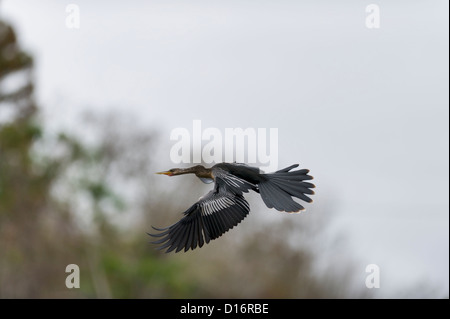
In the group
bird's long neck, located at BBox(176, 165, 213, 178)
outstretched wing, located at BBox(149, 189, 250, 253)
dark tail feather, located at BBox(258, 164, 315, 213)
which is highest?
bird's long neck, located at BBox(176, 165, 213, 178)

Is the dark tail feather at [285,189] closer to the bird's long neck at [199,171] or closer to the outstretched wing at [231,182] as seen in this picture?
the outstretched wing at [231,182]

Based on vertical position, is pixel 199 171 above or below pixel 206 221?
above

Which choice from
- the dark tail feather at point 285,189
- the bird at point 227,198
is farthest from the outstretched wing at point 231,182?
the dark tail feather at point 285,189

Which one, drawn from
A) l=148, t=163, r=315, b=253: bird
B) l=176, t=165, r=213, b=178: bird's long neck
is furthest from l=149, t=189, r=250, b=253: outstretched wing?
l=176, t=165, r=213, b=178: bird's long neck

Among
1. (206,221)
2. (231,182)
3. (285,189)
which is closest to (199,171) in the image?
(231,182)

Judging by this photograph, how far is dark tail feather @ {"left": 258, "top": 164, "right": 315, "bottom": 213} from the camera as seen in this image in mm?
5586

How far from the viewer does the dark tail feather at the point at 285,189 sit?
18.3ft

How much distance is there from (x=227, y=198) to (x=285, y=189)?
0.42m

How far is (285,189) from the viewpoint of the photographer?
583 centimetres

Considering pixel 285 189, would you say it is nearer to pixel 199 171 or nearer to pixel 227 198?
pixel 227 198

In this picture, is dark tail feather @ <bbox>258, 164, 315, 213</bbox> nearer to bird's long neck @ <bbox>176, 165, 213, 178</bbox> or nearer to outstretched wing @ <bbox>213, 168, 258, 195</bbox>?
outstretched wing @ <bbox>213, 168, 258, 195</bbox>

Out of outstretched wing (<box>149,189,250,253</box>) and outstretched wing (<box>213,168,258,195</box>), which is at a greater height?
outstretched wing (<box>213,168,258,195</box>)
